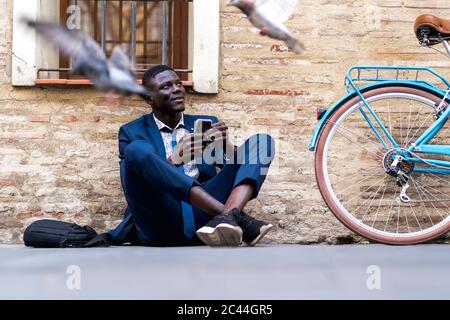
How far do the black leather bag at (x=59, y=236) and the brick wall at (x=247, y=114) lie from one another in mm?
370

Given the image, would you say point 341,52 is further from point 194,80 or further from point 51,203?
point 51,203

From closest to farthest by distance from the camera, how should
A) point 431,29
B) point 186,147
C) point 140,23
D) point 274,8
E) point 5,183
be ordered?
point 274,8 < point 186,147 < point 431,29 < point 5,183 < point 140,23

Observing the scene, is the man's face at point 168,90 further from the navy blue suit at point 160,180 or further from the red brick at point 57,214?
the red brick at point 57,214

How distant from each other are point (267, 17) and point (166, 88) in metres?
1.84

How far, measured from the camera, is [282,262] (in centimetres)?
440

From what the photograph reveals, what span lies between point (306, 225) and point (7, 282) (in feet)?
7.32

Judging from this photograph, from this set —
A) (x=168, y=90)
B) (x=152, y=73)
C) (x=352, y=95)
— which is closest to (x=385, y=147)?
(x=352, y=95)

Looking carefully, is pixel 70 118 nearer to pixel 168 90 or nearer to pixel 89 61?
pixel 168 90

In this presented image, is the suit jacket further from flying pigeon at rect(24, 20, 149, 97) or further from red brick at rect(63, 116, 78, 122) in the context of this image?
flying pigeon at rect(24, 20, 149, 97)

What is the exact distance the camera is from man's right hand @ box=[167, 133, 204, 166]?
4.92m

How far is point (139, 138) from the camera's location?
200 inches

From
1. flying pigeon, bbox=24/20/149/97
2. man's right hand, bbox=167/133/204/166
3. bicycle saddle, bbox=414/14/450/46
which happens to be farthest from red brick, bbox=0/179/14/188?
flying pigeon, bbox=24/20/149/97

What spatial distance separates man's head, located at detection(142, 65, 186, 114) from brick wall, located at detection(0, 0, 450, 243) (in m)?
0.56
